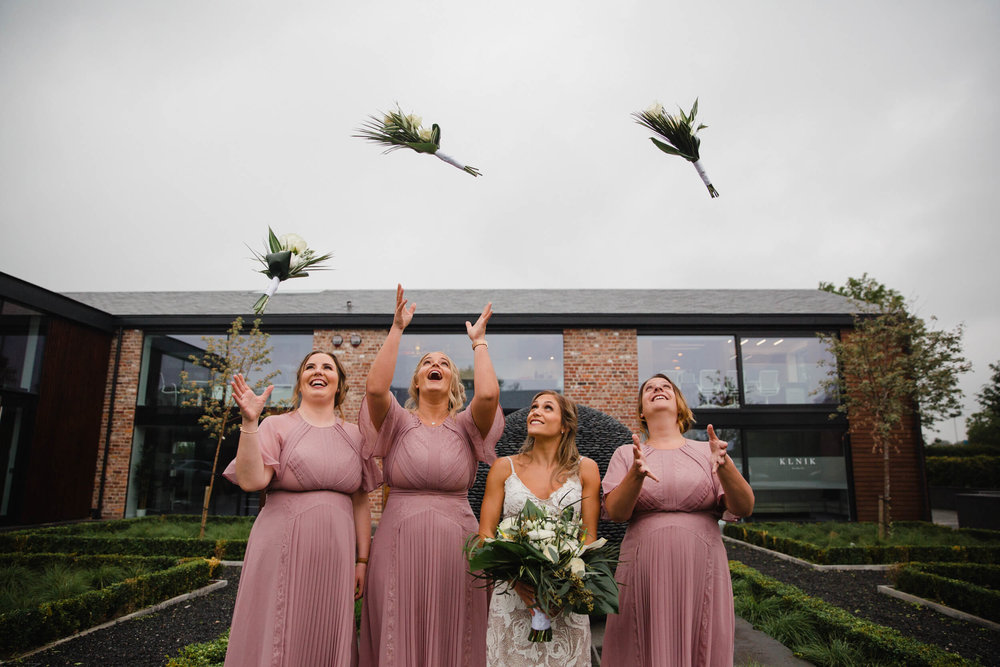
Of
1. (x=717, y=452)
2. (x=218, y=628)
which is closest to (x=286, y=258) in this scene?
(x=717, y=452)

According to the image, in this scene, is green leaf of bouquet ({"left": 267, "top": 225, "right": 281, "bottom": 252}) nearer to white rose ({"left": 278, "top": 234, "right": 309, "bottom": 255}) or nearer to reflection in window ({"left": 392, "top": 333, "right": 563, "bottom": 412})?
white rose ({"left": 278, "top": 234, "right": 309, "bottom": 255})

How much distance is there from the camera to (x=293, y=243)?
2.95 metres

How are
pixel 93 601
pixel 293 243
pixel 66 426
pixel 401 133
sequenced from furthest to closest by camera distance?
pixel 66 426
pixel 93 601
pixel 293 243
pixel 401 133

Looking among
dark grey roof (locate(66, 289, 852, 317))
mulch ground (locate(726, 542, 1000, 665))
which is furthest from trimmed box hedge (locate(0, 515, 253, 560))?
mulch ground (locate(726, 542, 1000, 665))

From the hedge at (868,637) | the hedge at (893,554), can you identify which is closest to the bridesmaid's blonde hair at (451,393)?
the hedge at (868,637)

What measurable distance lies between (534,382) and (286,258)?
10121 millimetres

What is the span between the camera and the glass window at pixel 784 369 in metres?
12.7

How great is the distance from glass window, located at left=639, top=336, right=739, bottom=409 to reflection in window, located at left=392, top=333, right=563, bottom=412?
2141 mm

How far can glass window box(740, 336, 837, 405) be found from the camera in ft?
41.5

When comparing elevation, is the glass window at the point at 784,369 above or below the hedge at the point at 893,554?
above

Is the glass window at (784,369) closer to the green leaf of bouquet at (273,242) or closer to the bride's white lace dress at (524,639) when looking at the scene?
the bride's white lace dress at (524,639)

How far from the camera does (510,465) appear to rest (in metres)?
2.81

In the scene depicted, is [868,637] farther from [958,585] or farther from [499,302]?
[499,302]

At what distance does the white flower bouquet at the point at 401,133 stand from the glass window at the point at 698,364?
35.8 ft
